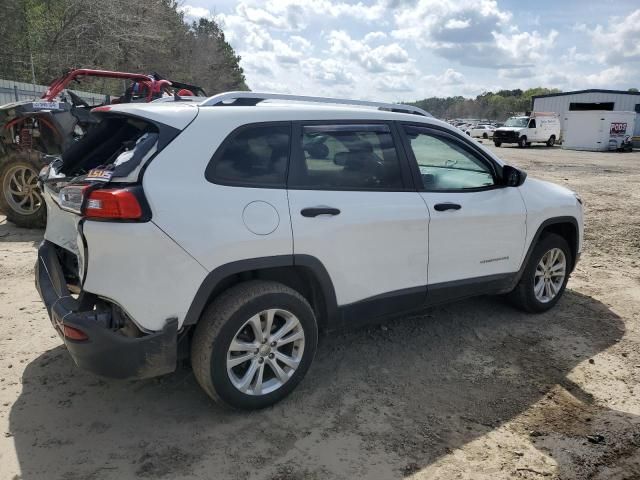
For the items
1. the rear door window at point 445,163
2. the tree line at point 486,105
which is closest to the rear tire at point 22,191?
the rear door window at point 445,163

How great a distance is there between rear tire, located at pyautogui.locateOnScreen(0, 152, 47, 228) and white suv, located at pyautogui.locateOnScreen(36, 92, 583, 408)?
4256 millimetres

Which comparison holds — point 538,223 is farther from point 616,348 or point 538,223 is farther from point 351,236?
point 351,236

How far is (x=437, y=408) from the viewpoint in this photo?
10.8 feet

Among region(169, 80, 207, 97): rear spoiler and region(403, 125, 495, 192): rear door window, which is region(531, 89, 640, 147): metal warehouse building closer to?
region(169, 80, 207, 97): rear spoiler

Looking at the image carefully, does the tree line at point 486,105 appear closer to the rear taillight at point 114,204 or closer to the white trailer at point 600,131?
the white trailer at point 600,131

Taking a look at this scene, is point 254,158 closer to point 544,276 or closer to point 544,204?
point 544,204

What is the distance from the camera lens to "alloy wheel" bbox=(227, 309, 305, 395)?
9.94 feet

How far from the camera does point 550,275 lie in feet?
15.8

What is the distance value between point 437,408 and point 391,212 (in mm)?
1274

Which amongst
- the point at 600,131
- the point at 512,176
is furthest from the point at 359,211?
the point at 600,131

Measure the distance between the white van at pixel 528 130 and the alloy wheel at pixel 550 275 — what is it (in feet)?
104

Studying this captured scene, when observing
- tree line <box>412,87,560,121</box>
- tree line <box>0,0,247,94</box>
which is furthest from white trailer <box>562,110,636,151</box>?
tree line <box>412,87,560,121</box>

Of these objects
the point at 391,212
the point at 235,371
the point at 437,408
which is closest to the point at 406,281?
the point at 391,212

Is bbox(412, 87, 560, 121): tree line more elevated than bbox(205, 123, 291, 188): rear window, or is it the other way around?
bbox(412, 87, 560, 121): tree line
